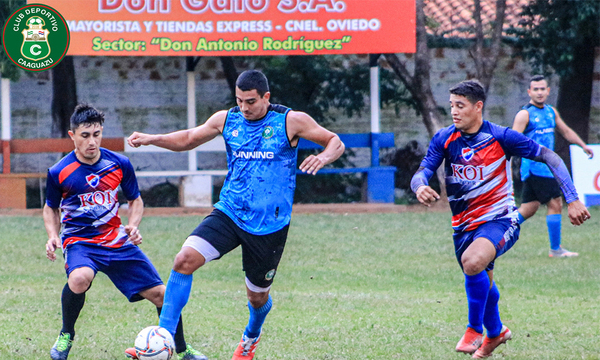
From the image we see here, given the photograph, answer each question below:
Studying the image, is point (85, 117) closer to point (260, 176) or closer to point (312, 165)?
point (260, 176)

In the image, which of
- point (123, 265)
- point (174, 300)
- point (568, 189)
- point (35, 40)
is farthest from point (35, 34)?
point (568, 189)

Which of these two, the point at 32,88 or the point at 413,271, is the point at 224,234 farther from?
the point at 32,88

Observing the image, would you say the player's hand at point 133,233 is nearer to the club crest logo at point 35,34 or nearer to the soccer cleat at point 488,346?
the soccer cleat at point 488,346

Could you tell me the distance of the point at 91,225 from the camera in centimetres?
601

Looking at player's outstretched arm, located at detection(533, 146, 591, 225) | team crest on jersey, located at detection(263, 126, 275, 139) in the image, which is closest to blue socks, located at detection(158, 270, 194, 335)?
team crest on jersey, located at detection(263, 126, 275, 139)

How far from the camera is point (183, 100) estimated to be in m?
19.3

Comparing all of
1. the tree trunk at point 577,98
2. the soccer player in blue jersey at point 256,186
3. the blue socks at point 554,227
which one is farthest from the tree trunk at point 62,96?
the soccer player in blue jersey at point 256,186

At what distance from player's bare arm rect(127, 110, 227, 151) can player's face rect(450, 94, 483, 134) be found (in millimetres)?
1683

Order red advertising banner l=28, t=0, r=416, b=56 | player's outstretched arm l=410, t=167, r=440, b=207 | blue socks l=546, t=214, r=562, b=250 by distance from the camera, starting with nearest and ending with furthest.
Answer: player's outstretched arm l=410, t=167, r=440, b=207 → blue socks l=546, t=214, r=562, b=250 → red advertising banner l=28, t=0, r=416, b=56

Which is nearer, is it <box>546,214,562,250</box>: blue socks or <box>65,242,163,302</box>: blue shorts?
<box>65,242,163,302</box>: blue shorts

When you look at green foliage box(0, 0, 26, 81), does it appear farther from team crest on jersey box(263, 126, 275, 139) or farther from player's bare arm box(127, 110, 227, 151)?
team crest on jersey box(263, 126, 275, 139)


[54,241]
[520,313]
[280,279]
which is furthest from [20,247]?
[520,313]

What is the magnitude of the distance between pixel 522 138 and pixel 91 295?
477 centimetres

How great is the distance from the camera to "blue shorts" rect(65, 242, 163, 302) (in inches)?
234
